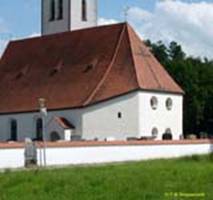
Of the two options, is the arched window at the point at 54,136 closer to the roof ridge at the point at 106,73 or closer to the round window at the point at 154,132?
the roof ridge at the point at 106,73

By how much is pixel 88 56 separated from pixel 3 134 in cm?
1134

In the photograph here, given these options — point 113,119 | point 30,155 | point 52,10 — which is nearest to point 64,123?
point 113,119

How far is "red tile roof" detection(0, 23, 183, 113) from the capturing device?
62406 mm

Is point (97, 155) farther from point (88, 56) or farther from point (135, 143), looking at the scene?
point (88, 56)

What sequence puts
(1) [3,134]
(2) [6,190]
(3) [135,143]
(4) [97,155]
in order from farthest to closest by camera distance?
1. (1) [3,134]
2. (3) [135,143]
3. (4) [97,155]
4. (2) [6,190]

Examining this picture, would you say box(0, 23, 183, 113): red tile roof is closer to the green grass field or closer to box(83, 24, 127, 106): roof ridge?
box(83, 24, 127, 106): roof ridge

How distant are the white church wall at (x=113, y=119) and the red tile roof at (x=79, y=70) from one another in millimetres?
728

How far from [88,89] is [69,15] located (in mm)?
14452

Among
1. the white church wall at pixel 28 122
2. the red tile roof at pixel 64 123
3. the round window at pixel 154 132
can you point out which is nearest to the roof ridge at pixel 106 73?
the white church wall at pixel 28 122

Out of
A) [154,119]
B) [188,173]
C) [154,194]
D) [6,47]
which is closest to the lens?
[154,194]

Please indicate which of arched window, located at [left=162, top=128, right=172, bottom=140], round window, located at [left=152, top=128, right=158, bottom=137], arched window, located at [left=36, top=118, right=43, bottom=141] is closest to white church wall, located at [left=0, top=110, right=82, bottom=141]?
arched window, located at [left=36, top=118, right=43, bottom=141]

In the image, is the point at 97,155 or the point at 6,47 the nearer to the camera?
the point at 97,155

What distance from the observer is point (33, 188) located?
76.9ft

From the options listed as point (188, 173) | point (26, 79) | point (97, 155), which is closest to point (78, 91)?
point (26, 79)
